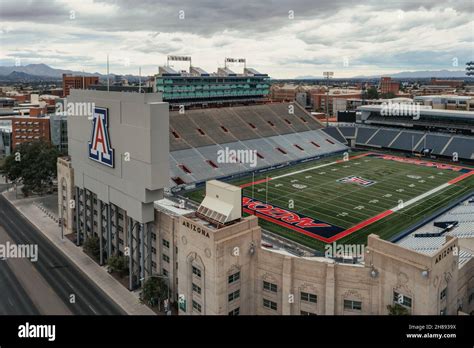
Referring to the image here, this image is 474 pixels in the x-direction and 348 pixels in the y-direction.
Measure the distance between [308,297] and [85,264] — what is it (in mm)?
23744

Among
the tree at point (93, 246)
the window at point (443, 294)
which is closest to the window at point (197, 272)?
the window at point (443, 294)

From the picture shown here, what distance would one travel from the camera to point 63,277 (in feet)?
124

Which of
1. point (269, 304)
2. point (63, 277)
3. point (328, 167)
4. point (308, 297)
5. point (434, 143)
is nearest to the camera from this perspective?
point (308, 297)

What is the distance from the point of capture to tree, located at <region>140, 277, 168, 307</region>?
3180cm

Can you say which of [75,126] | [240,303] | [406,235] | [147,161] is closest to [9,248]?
[75,126]

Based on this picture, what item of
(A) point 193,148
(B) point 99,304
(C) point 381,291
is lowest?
(B) point 99,304

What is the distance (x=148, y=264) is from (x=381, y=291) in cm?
1864

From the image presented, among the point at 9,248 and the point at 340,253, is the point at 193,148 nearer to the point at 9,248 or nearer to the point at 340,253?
the point at 9,248

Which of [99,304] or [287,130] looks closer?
[99,304]

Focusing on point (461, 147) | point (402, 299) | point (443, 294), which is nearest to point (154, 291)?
point (402, 299)

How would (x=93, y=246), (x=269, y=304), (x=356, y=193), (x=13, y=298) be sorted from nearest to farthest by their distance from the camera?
(x=269, y=304) < (x=13, y=298) < (x=93, y=246) < (x=356, y=193)

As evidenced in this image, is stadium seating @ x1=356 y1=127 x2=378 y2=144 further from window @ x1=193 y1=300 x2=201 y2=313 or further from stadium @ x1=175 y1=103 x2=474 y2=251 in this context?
window @ x1=193 y1=300 x2=201 y2=313

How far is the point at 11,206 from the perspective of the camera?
6016 cm

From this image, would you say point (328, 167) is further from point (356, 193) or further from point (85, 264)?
point (85, 264)
